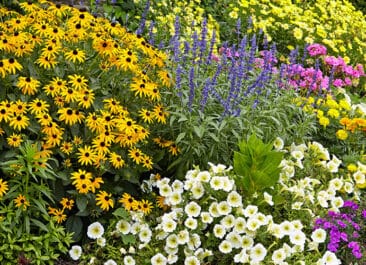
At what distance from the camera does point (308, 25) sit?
23.1 ft

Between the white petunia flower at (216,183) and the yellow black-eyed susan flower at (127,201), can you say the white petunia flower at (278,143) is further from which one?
the yellow black-eyed susan flower at (127,201)

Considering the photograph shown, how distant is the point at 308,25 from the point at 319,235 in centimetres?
373

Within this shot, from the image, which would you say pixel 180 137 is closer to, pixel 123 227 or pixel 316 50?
pixel 123 227

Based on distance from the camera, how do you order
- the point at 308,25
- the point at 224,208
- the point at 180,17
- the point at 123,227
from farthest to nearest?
1. the point at 308,25
2. the point at 180,17
3. the point at 123,227
4. the point at 224,208

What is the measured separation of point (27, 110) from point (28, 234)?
2.19 ft

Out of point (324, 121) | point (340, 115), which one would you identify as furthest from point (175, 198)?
point (340, 115)

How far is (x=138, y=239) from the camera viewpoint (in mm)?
3871

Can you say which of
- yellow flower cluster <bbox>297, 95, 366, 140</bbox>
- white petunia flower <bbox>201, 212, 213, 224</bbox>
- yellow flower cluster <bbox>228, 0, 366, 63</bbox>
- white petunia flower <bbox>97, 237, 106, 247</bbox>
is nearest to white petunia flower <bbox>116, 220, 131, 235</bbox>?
white petunia flower <bbox>97, 237, 106, 247</bbox>

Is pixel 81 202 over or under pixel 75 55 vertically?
under

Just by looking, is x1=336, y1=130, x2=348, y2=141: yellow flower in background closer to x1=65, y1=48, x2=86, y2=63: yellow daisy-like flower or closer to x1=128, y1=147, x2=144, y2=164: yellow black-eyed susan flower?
x1=128, y1=147, x2=144, y2=164: yellow black-eyed susan flower

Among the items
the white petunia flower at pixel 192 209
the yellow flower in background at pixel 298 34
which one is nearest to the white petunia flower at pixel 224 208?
the white petunia flower at pixel 192 209

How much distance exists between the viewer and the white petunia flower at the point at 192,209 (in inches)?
146

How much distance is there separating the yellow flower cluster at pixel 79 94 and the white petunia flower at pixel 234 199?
0.54 meters

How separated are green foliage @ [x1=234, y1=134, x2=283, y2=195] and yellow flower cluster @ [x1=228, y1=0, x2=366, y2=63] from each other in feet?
9.70
